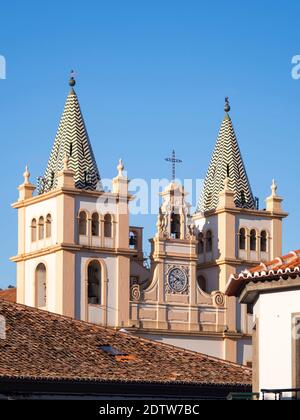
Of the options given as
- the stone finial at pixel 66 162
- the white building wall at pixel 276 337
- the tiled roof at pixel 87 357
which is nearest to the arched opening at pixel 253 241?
the stone finial at pixel 66 162

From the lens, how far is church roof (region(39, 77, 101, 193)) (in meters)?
89.4

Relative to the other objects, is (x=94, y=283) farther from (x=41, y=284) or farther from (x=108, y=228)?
(x=108, y=228)

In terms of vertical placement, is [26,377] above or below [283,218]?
below

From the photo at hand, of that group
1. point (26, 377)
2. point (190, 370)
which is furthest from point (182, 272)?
point (26, 377)

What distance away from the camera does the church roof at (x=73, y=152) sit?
8938 centimetres

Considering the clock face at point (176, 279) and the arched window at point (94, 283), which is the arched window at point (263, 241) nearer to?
the clock face at point (176, 279)

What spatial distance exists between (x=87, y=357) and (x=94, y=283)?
1949 inches

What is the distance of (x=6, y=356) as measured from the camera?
36875 millimetres

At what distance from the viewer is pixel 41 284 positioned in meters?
88.7

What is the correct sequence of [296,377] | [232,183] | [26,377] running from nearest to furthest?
[296,377], [26,377], [232,183]
